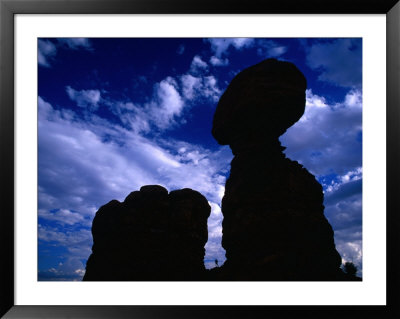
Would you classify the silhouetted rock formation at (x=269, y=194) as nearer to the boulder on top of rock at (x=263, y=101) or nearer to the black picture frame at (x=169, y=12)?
the boulder on top of rock at (x=263, y=101)

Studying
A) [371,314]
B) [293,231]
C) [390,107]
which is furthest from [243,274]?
[390,107]

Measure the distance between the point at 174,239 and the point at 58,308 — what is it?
70.4ft

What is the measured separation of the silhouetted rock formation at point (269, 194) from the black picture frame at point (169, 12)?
12.8 meters

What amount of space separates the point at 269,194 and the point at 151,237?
11.7m

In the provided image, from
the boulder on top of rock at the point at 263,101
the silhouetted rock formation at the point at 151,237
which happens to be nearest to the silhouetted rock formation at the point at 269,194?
the boulder on top of rock at the point at 263,101

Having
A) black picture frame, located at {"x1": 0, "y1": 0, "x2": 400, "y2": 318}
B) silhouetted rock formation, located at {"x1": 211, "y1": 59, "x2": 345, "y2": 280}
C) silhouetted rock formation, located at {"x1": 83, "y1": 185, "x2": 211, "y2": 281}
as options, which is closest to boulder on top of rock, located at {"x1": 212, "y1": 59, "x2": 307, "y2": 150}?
silhouetted rock formation, located at {"x1": 211, "y1": 59, "x2": 345, "y2": 280}

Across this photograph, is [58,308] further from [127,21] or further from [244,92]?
[244,92]

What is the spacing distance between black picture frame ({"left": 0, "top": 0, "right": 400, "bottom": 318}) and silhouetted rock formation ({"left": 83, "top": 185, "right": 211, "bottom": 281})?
20517 millimetres

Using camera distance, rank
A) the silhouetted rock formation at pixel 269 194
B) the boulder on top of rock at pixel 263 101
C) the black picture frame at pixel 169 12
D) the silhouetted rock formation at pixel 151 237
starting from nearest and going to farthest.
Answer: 1. the black picture frame at pixel 169 12
2. the silhouetted rock formation at pixel 269 194
3. the boulder on top of rock at pixel 263 101
4. the silhouetted rock formation at pixel 151 237

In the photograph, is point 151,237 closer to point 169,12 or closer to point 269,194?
point 269,194

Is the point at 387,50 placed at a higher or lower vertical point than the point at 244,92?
lower

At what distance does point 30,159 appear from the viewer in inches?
177

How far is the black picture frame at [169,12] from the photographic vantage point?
13.8 feet

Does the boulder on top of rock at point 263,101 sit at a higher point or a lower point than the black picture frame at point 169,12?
higher
